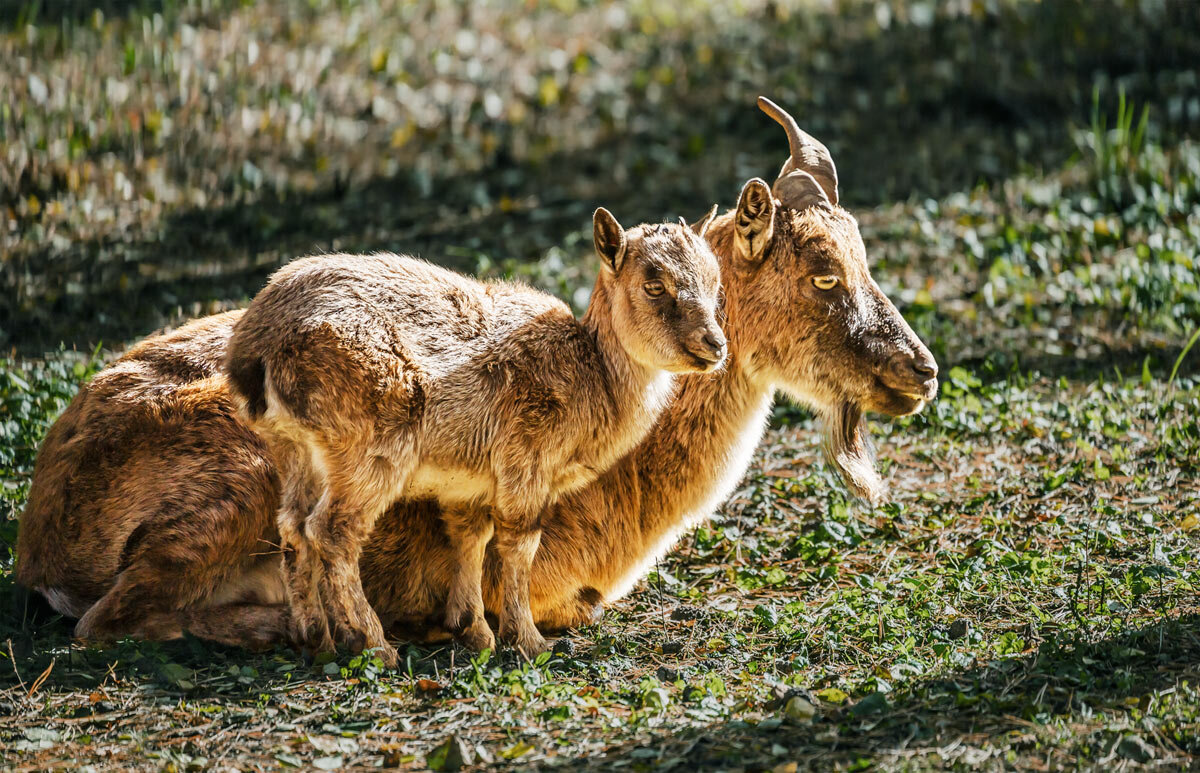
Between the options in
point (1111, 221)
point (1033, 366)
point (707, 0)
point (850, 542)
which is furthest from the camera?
point (707, 0)

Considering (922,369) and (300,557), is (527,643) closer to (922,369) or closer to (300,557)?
(300,557)

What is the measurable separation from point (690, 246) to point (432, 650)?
196 centimetres

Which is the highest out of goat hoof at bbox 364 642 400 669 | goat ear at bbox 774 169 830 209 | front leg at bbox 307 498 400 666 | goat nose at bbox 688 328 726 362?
goat ear at bbox 774 169 830 209

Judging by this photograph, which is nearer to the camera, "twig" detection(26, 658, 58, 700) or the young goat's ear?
"twig" detection(26, 658, 58, 700)

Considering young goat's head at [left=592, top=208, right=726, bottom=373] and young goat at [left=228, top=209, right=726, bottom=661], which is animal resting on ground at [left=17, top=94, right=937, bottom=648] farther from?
young goat's head at [left=592, top=208, right=726, bottom=373]

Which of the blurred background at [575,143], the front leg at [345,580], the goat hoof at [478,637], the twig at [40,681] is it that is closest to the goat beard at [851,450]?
the goat hoof at [478,637]

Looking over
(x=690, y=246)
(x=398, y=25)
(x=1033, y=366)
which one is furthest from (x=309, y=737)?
(x=398, y=25)

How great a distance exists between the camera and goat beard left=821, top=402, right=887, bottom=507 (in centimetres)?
582

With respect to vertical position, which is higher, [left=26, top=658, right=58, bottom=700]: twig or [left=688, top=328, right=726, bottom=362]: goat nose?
[left=688, top=328, right=726, bottom=362]: goat nose

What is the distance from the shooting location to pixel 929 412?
25.3 feet

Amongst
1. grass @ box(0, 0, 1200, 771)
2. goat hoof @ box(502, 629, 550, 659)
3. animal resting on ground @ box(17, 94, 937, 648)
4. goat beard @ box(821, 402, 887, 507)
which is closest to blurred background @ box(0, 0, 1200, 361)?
grass @ box(0, 0, 1200, 771)

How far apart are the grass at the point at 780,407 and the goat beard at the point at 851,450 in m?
0.46

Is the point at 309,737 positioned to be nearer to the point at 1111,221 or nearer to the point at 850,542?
the point at 850,542

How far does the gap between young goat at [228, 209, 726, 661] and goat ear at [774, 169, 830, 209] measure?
77cm
